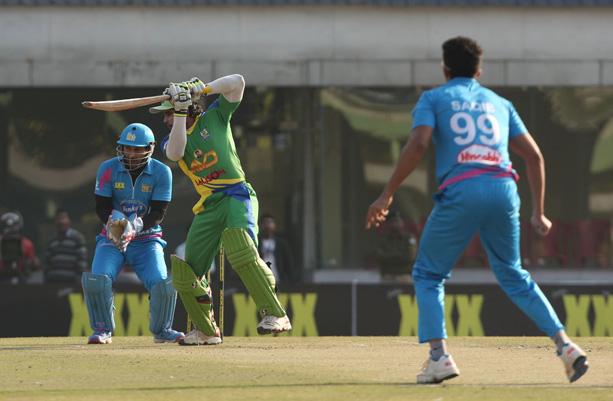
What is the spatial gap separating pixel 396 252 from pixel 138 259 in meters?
9.92

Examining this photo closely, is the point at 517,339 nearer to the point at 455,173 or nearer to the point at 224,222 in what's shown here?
the point at 224,222

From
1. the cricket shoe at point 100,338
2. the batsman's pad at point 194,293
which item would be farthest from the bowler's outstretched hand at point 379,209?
the cricket shoe at point 100,338

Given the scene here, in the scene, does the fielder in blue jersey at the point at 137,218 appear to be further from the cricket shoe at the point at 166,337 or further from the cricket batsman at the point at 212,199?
the cricket batsman at the point at 212,199

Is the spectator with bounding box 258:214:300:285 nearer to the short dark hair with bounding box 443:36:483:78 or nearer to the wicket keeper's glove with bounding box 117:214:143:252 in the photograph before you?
the wicket keeper's glove with bounding box 117:214:143:252

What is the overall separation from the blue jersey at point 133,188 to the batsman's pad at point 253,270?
136 centimetres

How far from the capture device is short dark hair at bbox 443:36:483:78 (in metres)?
9.09

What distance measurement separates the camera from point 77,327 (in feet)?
62.4

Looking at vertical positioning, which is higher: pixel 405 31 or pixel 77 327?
pixel 405 31

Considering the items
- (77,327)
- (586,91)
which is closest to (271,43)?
(586,91)

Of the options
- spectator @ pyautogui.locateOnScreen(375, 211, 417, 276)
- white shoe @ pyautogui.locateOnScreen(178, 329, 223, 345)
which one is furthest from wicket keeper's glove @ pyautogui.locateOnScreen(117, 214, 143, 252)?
spectator @ pyautogui.locateOnScreen(375, 211, 417, 276)

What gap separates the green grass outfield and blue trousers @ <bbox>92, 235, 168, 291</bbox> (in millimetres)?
553

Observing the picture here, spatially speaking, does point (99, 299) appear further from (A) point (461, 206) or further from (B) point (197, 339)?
(A) point (461, 206)

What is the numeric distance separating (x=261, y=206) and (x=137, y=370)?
593 inches

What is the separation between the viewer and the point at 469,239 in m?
8.95
